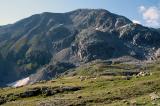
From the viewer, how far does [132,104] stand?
4600 cm

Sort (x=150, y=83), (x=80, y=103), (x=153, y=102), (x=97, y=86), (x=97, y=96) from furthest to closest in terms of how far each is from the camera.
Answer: (x=97, y=86) < (x=150, y=83) < (x=97, y=96) < (x=80, y=103) < (x=153, y=102)

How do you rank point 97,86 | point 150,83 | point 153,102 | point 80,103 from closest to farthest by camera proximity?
point 153,102
point 80,103
point 150,83
point 97,86

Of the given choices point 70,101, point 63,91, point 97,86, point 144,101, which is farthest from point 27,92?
point 144,101

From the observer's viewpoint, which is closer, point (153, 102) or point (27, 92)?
point (153, 102)

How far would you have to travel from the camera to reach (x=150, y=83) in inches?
2559

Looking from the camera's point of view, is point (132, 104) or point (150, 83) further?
point (150, 83)

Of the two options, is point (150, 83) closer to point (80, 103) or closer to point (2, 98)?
point (80, 103)

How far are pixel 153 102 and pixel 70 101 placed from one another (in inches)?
610

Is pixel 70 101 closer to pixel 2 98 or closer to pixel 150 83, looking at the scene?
pixel 150 83

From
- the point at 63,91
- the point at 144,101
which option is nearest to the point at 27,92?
the point at 63,91

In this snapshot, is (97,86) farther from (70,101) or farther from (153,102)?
(153,102)

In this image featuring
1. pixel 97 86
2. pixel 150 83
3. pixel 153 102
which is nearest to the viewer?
pixel 153 102

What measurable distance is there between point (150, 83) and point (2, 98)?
30.1m

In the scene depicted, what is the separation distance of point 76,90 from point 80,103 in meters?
19.1
